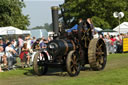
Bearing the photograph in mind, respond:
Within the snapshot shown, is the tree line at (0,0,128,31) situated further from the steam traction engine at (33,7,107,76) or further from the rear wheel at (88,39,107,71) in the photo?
the steam traction engine at (33,7,107,76)

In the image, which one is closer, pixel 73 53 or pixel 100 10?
pixel 73 53

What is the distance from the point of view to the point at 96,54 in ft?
39.3

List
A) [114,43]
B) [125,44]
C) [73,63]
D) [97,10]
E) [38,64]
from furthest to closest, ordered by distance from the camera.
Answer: [97,10]
[114,43]
[125,44]
[38,64]
[73,63]

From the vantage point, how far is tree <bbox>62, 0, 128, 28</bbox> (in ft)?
167

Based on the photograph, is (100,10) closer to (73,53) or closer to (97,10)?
(97,10)

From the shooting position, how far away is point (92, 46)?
448 inches

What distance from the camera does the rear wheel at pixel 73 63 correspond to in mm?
10094

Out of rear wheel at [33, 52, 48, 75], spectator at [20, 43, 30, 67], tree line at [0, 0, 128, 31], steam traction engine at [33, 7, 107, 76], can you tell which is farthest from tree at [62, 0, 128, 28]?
rear wheel at [33, 52, 48, 75]

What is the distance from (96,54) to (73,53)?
69.1 inches

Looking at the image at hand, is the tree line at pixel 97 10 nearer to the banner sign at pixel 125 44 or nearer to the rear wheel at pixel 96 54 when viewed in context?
the banner sign at pixel 125 44

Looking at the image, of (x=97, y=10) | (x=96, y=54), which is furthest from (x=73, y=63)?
(x=97, y=10)

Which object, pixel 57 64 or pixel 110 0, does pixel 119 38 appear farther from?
pixel 110 0

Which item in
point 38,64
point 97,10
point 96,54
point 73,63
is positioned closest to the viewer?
point 73,63

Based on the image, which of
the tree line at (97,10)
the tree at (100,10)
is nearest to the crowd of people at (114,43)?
the tree line at (97,10)
